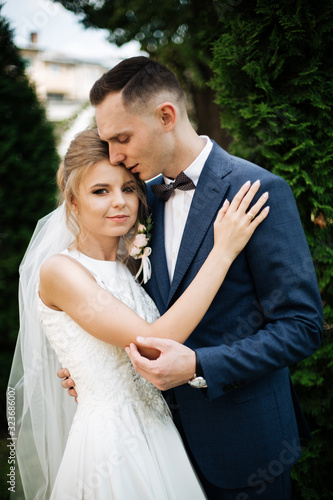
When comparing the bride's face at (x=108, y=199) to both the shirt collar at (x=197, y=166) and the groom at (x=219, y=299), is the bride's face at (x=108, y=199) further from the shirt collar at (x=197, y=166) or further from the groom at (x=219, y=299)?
the shirt collar at (x=197, y=166)

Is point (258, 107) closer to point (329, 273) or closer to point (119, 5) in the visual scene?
point (329, 273)

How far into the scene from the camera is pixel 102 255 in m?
2.49

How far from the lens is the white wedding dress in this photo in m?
1.97

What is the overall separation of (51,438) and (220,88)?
Result: 2714mm

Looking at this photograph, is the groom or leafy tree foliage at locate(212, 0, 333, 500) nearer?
the groom

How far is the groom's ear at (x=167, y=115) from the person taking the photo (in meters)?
2.30

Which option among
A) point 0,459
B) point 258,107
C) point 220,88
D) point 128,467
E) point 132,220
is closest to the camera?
point 128,467

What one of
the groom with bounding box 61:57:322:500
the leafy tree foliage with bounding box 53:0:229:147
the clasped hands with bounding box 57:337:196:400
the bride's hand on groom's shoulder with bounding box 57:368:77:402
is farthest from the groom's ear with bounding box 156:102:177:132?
the leafy tree foliage with bounding box 53:0:229:147

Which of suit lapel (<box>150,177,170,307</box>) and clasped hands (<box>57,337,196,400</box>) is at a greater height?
suit lapel (<box>150,177,170,307</box>)

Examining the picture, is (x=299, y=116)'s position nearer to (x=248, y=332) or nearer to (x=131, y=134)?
(x=131, y=134)

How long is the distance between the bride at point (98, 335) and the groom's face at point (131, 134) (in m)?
0.09

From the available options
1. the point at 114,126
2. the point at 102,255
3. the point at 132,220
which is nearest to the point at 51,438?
the point at 102,255

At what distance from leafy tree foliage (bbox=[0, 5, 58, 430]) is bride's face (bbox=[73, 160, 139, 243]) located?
2739 millimetres

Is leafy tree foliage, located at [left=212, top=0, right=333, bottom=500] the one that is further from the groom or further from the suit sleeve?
the suit sleeve
